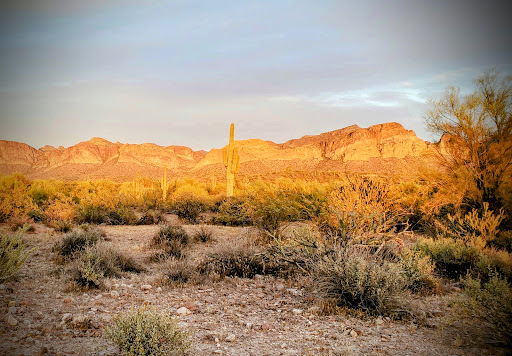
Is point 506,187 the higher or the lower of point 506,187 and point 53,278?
the higher

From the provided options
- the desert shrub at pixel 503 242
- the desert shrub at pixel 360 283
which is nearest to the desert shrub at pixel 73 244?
the desert shrub at pixel 360 283

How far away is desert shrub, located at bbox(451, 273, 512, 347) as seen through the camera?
4.12 meters

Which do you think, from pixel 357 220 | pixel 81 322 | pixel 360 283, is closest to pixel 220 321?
pixel 81 322

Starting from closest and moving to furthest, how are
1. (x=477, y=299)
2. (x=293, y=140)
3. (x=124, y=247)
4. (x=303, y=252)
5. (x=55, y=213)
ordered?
(x=477, y=299) < (x=303, y=252) < (x=124, y=247) < (x=55, y=213) < (x=293, y=140)

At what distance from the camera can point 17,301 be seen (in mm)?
5129

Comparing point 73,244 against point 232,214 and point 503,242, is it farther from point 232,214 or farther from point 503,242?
point 503,242

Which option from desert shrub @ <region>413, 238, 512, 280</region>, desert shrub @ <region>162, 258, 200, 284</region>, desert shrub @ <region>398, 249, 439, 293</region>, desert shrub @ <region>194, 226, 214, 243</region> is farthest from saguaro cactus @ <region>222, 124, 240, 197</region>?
desert shrub @ <region>398, 249, 439, 293</region>

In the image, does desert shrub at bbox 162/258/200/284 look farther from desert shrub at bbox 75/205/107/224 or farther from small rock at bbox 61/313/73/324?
desert shrub at bbox 75/205/107/224

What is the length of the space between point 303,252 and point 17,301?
5025 mm

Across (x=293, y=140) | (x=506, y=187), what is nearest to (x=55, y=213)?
(x=506, y=187)

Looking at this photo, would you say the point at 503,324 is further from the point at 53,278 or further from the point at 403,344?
the point at 53,278

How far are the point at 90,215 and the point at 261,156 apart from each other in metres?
56.0

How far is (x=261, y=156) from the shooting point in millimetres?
70875

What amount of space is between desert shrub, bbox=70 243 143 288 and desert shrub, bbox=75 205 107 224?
8469 mm
